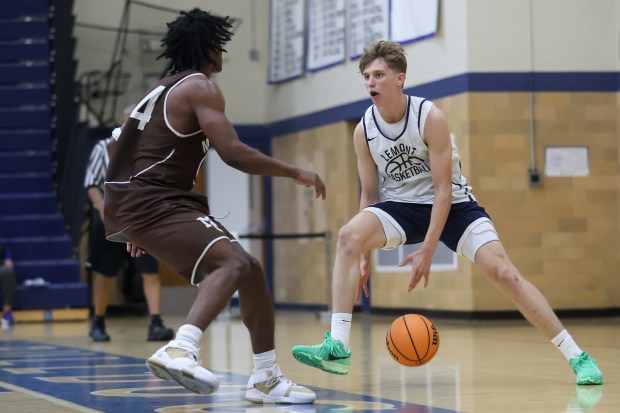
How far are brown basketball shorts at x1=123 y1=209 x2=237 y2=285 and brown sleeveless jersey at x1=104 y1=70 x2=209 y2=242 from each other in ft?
0.13

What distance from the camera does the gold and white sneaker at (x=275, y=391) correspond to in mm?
5562

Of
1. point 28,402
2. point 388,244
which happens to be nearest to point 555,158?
point 388,244

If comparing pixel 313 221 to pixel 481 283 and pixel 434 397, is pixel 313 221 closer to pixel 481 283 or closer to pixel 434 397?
pixel 481 283

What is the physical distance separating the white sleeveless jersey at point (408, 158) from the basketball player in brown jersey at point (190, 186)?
3.86 feet

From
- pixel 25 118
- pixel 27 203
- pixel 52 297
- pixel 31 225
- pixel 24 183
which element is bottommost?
pixel 52 297

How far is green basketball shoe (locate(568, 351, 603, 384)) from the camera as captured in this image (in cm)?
614

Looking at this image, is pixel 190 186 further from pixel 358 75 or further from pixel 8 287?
pixel 358 75

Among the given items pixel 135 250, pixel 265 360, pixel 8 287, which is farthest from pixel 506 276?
pixel 8 287

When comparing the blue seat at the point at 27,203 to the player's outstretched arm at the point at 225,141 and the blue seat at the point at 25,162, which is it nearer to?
the blue seat at the point at 25,162

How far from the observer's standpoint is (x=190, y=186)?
18.1 feet

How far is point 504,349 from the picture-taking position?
352 inches

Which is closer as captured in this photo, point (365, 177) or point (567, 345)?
point (567, 345)

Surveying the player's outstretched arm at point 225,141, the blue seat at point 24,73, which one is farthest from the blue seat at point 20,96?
the player's outstretched arm at point 225,141

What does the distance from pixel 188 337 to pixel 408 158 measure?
1856mm
